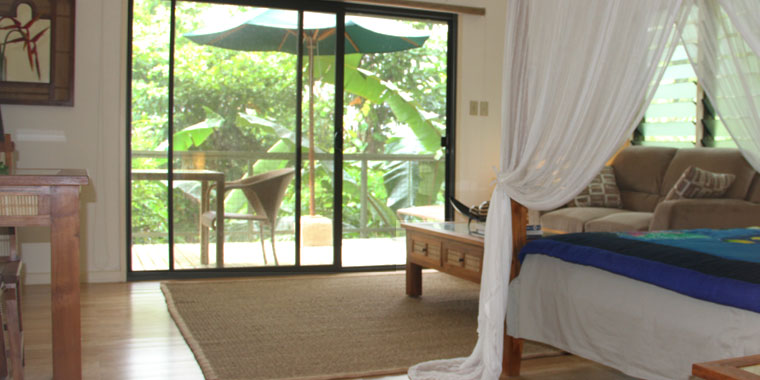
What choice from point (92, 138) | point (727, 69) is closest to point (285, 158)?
point (92, 138)

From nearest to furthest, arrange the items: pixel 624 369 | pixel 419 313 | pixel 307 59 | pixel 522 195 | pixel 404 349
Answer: pixel 624 369 → pixel 522 195 → pixel 404 349 → pixel 419 313 → pixel 307 59

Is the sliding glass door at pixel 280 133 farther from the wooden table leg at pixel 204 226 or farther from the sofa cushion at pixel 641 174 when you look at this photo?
the sofa cushion at pixel 641 174

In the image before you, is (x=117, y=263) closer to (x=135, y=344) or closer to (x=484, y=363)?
(x=135, y=344)

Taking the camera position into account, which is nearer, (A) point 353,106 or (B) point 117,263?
(B) point 117,263

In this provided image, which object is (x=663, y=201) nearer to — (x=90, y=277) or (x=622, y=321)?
(x=622, y=321)

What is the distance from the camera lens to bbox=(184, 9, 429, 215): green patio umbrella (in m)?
4.98

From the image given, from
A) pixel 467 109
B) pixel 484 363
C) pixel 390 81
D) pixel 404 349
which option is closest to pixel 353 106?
pixel 390 81

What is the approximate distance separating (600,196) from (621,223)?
725mm

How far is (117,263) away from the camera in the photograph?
185 inches

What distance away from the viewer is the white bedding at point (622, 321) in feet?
6.68

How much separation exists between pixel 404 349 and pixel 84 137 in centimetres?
274

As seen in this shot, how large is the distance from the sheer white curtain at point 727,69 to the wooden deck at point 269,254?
10.0 feet

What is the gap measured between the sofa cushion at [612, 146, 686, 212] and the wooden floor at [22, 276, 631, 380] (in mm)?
2552

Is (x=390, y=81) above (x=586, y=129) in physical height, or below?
above
